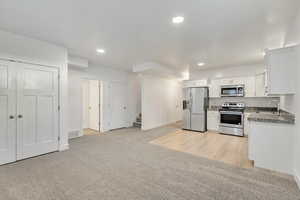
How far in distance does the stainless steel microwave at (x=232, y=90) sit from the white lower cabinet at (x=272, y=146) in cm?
289

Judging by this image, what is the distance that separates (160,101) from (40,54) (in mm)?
4855

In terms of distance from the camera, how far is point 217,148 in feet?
12.2

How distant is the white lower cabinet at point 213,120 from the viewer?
215 inches

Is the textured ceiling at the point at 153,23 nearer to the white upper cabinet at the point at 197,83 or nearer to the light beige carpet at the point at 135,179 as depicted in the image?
the white upper cabinet at the point at 197,83

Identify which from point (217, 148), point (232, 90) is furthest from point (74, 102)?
point (232, 90)

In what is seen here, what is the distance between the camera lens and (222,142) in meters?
4.22

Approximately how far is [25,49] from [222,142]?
221 inches

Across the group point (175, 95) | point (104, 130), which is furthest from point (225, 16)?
point (175, 95)

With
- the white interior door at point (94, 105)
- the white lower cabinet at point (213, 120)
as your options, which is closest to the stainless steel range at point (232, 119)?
the white lower cabinet at point (213, 120)

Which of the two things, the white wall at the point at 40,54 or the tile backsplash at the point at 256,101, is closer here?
the white wall at the point at 40,54

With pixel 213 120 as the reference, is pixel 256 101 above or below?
above

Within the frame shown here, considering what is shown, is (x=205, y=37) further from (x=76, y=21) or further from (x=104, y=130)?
(x=104, y=130)

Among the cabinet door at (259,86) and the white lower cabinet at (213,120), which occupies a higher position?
the cabinet door at (259,86)

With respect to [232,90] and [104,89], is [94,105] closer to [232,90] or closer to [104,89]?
[104,89]
